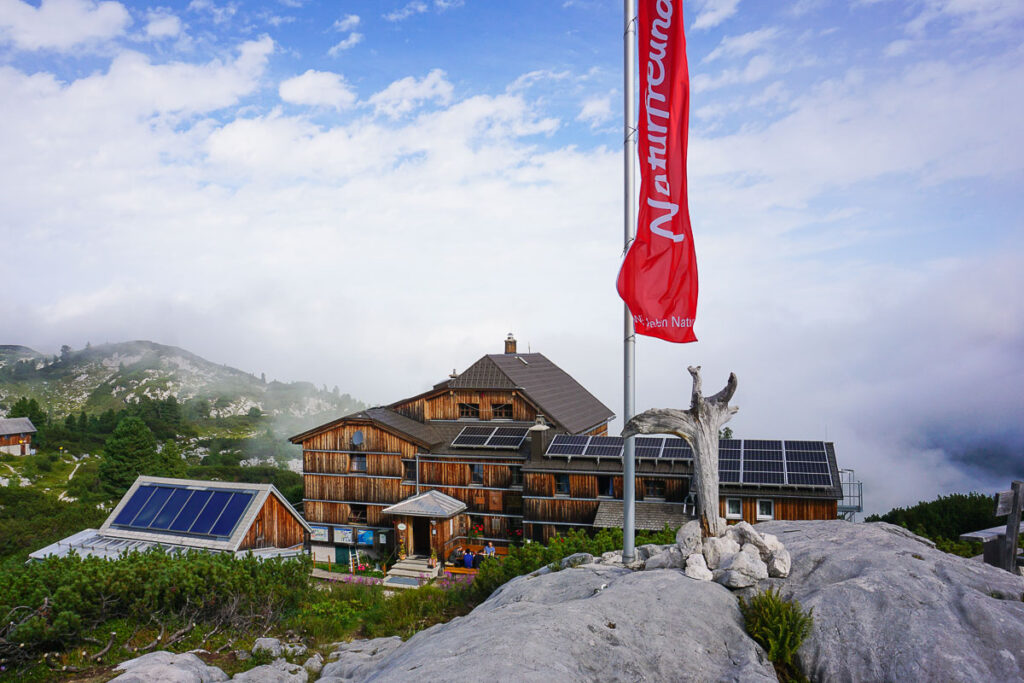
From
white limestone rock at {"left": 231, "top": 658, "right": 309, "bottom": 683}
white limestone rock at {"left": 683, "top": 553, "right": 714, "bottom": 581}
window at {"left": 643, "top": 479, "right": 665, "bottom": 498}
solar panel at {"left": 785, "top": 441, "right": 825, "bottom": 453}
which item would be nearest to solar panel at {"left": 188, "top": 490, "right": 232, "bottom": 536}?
white limestone rock at {"left": 231, "top": 658, "right": 309, "bottom": 683}

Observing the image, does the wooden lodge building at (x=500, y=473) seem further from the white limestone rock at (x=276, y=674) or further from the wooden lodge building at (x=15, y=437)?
the wooden lodge building at (x=15, y=437)

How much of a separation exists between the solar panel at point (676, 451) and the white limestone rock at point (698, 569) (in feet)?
56.2

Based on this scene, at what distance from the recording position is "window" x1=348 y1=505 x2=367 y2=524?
3672 centimetres

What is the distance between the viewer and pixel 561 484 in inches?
1217

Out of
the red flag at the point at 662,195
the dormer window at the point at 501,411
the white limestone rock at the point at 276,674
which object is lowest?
the white limestone rock at the point at 276,674

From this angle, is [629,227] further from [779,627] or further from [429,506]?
[429,506]

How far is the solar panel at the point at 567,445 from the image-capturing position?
30734mm

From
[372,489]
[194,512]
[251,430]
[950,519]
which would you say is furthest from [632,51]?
[251,430]

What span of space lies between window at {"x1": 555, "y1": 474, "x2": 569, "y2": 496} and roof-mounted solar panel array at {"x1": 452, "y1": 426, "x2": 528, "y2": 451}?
361 cm

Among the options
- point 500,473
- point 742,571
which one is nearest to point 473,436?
point 500,473

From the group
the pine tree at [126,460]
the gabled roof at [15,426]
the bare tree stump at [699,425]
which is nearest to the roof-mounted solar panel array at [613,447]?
the bare tree stump at [699,425]

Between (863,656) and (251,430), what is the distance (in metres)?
142

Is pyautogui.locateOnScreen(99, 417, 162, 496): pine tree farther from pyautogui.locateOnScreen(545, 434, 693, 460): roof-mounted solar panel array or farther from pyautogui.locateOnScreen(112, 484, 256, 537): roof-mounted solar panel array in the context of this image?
pyautogui.locateOnScreen(545, 434, 693, 460): roof-mounted solar panel array

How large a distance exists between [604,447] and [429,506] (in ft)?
32.3
